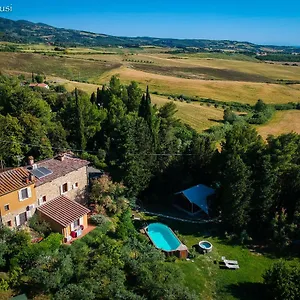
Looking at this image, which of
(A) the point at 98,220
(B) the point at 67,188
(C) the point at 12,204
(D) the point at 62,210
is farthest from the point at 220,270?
(C) the point at 12,204

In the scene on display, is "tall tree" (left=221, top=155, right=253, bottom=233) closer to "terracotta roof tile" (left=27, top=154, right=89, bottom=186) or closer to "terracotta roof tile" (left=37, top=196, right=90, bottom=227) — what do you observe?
"terracotta roof tile" (left=37, top=196, right=90, bottom=227)

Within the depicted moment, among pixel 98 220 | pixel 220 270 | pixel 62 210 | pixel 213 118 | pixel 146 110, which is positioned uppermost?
pixel 146 110

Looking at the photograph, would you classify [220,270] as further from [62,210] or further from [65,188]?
[65,188]

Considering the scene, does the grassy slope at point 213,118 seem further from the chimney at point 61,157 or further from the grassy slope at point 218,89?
the chimney at point 61,157

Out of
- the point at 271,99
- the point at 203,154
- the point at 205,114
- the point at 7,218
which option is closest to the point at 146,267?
the point at 7,218

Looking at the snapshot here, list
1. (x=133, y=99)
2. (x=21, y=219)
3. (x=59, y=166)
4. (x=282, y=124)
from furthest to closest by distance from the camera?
1. (x=282, y=124)
2. (x=133, y=99)
3. (x=59, y=166)
4. (x=21, y=219)

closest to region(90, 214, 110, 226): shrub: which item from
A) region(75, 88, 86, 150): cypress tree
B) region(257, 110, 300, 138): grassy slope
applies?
region(75, 88, 86, 150): cypress tree

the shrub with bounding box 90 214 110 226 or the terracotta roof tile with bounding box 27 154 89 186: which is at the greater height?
the terracotta roof tile with bounding box 27 154 89 186
